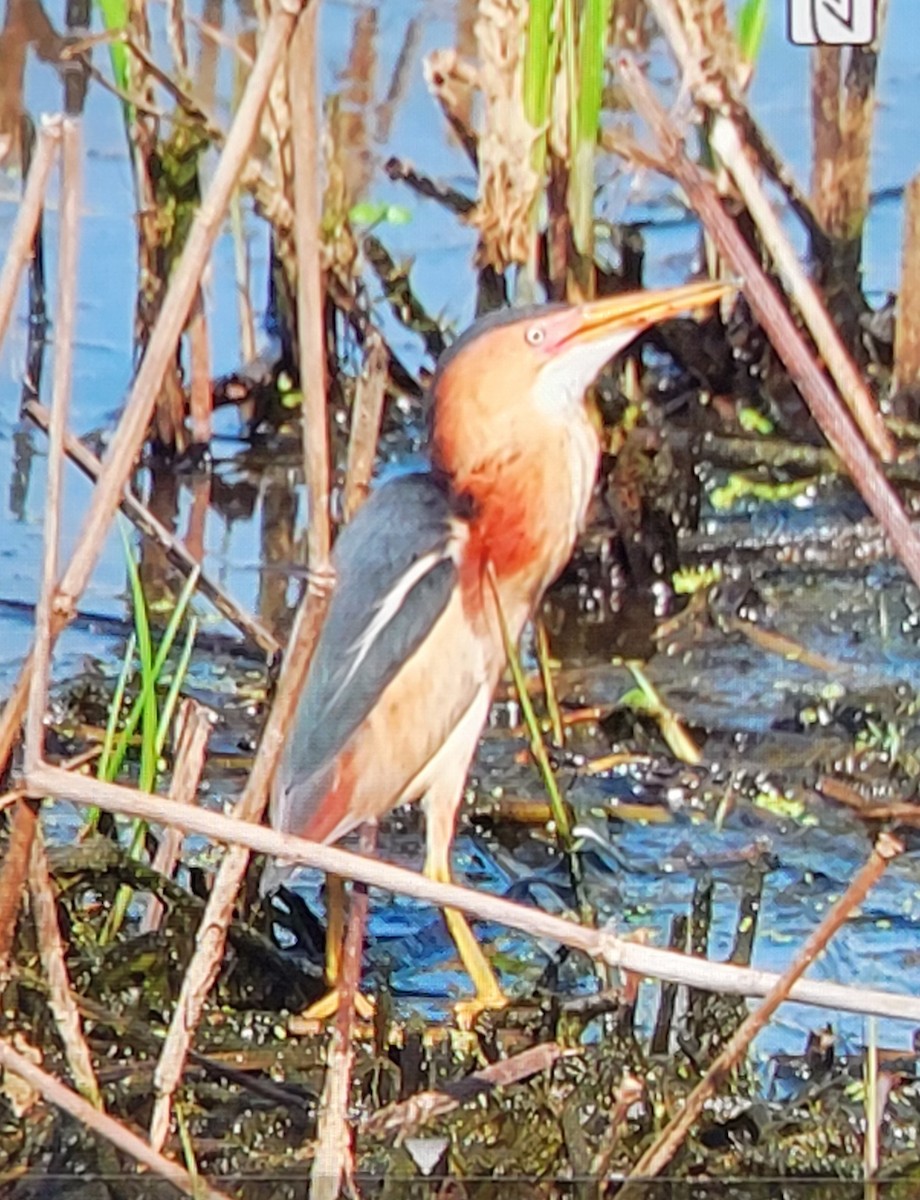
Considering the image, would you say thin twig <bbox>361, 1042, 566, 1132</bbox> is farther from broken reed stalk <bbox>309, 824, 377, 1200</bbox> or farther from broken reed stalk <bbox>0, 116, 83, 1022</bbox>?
broken reed stalk <bbox>0, 116, 83, 1022</bbox>

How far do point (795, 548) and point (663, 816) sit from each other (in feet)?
0.56

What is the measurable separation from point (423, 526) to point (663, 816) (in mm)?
215

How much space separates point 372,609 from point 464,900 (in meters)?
0.19

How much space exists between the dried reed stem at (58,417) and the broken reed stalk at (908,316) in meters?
0.45

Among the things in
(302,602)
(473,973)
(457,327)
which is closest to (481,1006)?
(473,973)

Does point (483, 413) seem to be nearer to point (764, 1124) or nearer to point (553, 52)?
point (553, 52)

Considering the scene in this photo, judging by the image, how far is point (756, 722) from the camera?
1.13 metres

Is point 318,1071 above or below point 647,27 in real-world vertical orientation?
below

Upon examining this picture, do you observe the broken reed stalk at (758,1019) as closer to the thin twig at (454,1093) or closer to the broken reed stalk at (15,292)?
the thin twig at (454,1093)

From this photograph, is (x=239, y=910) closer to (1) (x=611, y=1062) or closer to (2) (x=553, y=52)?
(1) (x=611, y=1062)

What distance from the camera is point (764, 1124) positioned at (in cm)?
114


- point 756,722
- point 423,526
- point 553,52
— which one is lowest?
point 756,722

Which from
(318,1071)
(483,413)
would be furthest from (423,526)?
(318,1071)

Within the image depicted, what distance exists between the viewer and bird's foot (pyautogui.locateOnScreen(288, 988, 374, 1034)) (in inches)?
44.7
